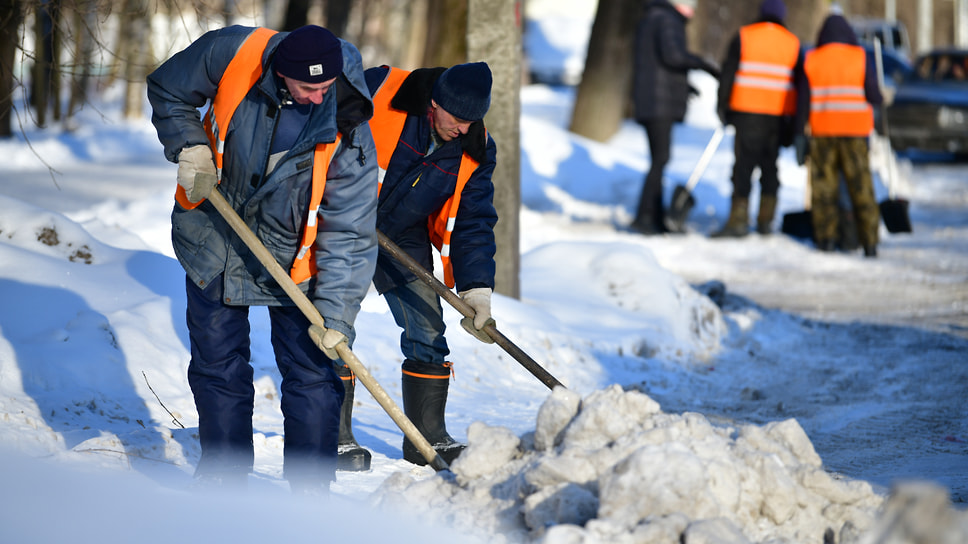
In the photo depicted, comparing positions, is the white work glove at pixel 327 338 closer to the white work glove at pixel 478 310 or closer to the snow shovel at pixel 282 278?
the snow shovel at pixel 282 278

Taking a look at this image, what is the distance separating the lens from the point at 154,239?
24.8 feet

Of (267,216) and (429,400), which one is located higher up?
(267,216)

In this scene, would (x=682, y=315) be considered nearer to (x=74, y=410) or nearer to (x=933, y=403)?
(x=933, y=403)

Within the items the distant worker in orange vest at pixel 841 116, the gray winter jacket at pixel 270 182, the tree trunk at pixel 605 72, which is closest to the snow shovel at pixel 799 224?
the distant worker in orange vest at pixel 841 116

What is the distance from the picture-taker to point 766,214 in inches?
407

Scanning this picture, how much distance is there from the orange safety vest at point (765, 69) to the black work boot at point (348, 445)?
6.71 m

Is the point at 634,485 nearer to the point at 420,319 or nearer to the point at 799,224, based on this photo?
the point at 420,319

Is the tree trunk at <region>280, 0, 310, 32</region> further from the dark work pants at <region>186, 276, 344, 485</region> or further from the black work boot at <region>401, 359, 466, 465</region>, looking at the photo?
the dark work pants at <region>186, 276, 344, 485</region>

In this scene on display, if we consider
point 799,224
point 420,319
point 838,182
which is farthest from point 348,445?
point 799,224

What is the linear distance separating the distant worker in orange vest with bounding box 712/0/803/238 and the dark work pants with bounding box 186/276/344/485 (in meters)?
7.18

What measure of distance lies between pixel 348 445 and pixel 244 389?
75 centimetres

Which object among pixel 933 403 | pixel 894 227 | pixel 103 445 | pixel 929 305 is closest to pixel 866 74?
pixel 894 227

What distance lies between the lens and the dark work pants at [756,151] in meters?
9.84

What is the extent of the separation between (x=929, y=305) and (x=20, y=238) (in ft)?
20.3
